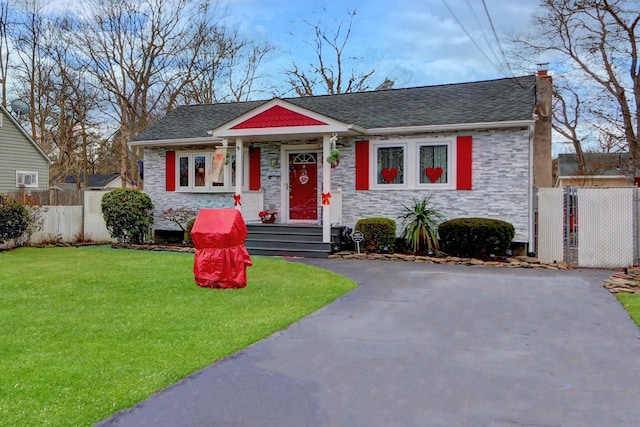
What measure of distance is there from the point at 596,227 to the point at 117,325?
9.37 m

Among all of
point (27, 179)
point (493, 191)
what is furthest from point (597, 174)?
point (27, 179)

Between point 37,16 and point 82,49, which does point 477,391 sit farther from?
point 37,16

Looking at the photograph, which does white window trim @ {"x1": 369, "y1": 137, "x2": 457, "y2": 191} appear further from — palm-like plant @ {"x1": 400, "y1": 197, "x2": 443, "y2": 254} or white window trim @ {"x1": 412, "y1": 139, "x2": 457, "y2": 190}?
palm-like plant @ {"x1": 400, "y1": 197, "x2": 443, "y2": 254}

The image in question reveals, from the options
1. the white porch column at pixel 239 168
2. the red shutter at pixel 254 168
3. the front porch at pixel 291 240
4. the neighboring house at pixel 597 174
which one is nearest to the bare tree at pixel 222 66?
the red shutter at pixel 254 168

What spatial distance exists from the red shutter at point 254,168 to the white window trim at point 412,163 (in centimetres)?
345

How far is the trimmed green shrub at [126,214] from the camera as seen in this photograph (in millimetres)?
→ 14766

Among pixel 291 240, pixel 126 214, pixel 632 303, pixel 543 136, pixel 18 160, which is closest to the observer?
pixel 632 303

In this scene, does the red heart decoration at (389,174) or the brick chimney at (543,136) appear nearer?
the red heart decoration at (389,174)

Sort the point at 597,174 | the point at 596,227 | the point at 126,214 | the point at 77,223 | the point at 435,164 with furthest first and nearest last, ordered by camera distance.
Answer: the point at 597,174, the point at 77,223, the point at 126,214, the point at 435,164, the point at 596,227

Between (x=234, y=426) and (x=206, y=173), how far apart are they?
1267 centimetres

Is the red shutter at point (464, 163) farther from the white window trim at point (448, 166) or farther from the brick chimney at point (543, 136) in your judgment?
the brick chimney at point (543, 136)

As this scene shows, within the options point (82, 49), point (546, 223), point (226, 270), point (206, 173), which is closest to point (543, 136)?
point (546, 223)

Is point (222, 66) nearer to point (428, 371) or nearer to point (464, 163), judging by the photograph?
point (464, 163)

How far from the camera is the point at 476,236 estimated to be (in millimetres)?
11500
